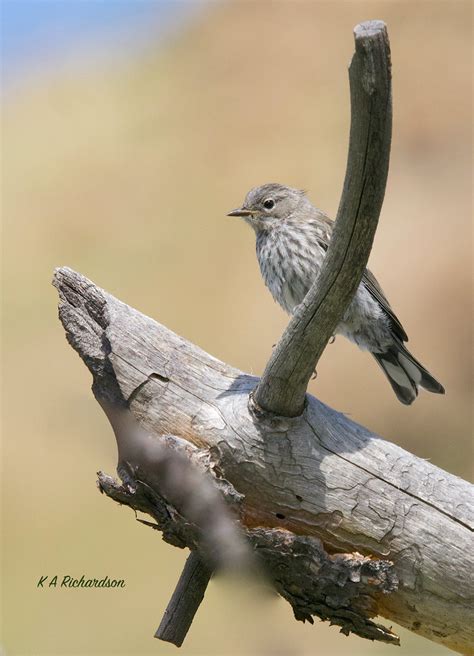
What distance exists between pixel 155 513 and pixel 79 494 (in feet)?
20.5

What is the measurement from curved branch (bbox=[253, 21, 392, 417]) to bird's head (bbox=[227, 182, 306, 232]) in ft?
6.61

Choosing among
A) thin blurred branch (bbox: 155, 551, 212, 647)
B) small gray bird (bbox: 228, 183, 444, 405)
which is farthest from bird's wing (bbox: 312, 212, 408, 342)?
thin blurred branch (bbox: 155, 551, 212, 647)

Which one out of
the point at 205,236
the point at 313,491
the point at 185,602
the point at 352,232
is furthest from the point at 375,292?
the point at 205,236

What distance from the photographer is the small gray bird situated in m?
5.86

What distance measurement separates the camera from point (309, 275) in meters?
5.77

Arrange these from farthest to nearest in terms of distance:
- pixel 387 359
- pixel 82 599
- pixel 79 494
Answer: pixel 79 494 → pixel 82 599 → pixel 387 359

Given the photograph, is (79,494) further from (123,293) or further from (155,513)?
(155,513)

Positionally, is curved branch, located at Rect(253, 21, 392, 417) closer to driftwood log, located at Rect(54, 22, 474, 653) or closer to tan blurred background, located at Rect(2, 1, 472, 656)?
driftwood log, located at Rect(54, 22, 474, 653)

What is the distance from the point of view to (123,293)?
1277 cm

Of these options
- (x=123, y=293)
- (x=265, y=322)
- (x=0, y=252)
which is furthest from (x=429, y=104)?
(x=0, y=252)

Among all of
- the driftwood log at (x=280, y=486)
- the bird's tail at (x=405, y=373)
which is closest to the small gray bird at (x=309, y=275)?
the bird's tail at (x=405, y=373)

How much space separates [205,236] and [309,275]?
8499mm

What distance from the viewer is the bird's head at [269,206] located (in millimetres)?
6266

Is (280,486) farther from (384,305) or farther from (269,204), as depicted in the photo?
(269,204)
